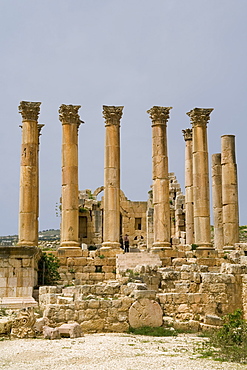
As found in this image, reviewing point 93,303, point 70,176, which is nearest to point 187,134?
point 70,176

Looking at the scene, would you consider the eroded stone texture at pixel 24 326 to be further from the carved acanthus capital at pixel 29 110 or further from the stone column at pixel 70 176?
the carved acanthus capital at pixel 29 110

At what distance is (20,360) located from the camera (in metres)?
11.9

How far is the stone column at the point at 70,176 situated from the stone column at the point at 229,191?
922cm

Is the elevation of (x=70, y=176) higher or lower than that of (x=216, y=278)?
higher

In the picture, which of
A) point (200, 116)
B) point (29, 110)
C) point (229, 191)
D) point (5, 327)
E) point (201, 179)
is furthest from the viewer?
point (229, 191)

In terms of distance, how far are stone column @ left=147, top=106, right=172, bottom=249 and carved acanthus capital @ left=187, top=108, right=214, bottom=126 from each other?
5.36ft

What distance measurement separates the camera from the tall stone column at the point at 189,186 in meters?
36.1

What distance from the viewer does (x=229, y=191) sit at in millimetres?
32719

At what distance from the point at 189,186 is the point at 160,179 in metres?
5.82

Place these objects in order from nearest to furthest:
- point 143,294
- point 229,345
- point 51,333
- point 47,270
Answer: point 229,345, point 51,333, point 143,294, point 47,270

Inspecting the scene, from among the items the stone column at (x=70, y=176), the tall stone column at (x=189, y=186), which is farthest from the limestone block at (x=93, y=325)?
the tall stone column at (x=189, y=186)

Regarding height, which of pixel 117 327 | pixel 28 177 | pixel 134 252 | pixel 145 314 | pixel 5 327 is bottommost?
pixel 117 327

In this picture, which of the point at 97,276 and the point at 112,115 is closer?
the point at 97,276

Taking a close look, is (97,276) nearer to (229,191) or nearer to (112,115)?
(112,115)
